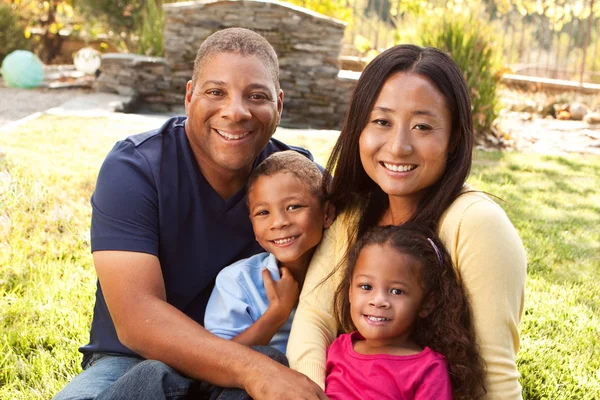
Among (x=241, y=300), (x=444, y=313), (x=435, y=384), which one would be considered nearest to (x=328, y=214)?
(x=241, y=300)

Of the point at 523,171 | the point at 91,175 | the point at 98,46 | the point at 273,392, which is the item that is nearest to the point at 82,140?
the point at 91,175

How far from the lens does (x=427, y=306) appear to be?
80.9 inches

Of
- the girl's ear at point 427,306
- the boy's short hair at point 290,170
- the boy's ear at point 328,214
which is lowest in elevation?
the girl's ear at point 427,306

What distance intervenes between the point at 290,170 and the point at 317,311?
51 centimetres

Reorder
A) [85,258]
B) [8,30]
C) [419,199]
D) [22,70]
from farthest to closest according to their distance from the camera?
[8,30] → [22,70] → [85,258] → [419,199]

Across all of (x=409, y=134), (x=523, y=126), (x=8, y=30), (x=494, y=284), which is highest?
(x=8, y=30)

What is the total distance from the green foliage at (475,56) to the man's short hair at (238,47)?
5880 mm

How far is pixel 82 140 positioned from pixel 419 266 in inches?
206

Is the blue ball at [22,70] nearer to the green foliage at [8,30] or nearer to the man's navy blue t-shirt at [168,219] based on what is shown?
the green foliage at [8,30]

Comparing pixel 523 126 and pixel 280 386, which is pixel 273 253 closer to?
pixel 280 386

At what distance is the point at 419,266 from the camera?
6.64ft

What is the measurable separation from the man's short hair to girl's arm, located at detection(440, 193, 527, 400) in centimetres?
103

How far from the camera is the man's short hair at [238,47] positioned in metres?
2.54

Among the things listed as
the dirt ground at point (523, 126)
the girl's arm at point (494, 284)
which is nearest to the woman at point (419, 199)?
the girl's arm at point (494, 284)
